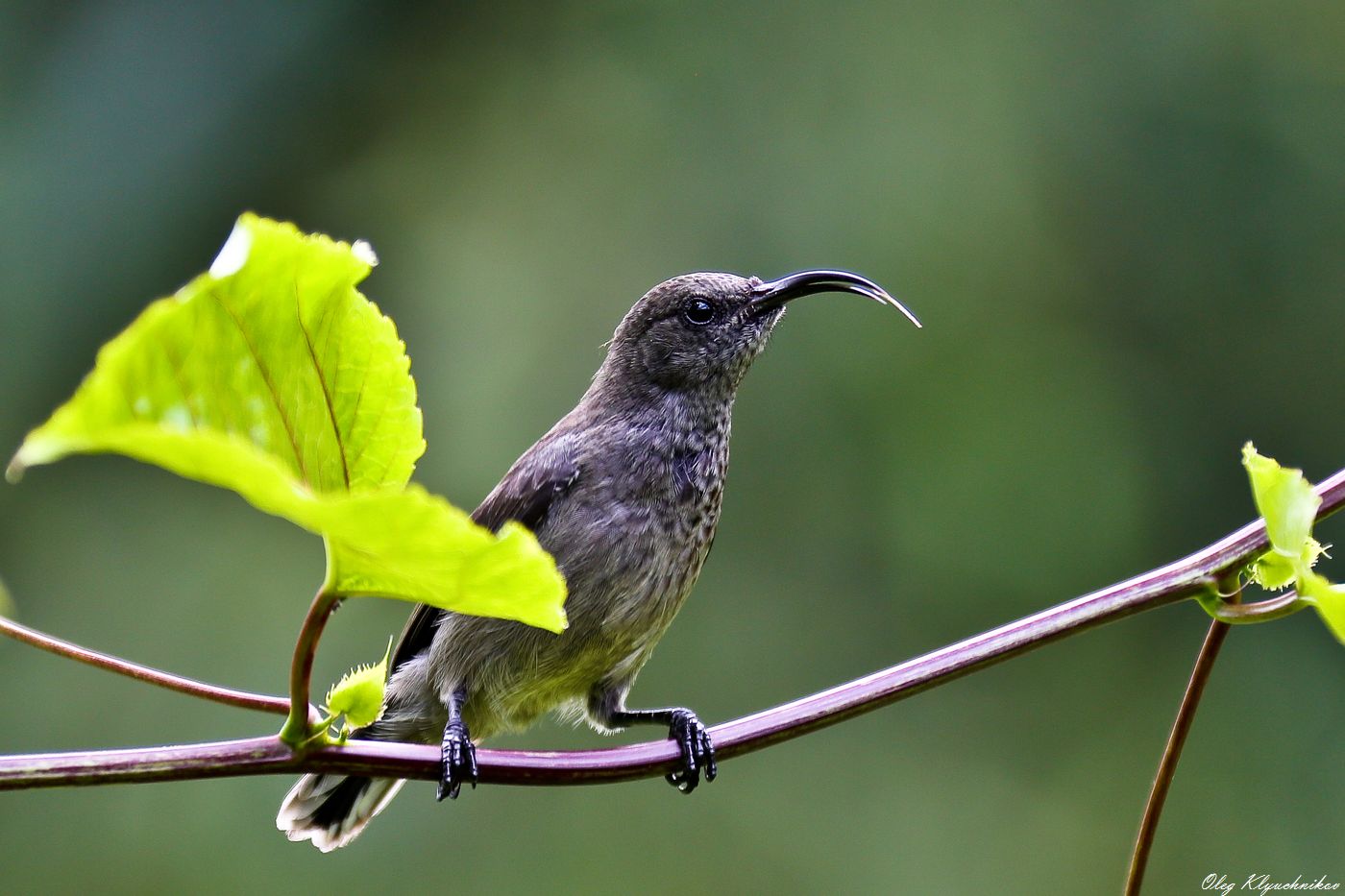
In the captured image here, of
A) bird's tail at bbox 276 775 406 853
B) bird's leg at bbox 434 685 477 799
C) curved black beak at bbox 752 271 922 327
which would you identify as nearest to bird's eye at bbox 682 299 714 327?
curved black beak at bbox 752 271 922 327

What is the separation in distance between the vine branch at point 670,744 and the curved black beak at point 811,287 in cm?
143

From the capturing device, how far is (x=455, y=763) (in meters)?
1.77

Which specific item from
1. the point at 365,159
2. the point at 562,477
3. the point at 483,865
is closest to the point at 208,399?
the point at 562,477

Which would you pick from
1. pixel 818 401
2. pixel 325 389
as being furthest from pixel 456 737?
pixel 818 401

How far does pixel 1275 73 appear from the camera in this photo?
7.79 metres

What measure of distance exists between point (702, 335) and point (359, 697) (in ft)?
7.60

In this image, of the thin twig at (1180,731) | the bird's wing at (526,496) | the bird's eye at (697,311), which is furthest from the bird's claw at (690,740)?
the bird's eye at (697,311)

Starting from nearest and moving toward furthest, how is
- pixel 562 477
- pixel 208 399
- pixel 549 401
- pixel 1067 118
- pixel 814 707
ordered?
1. pixel 208 399
2. pixel 814 707
3. pixel 562 477
4. pixel 549 401
5. pixel 1067 118

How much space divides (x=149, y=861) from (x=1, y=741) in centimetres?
97

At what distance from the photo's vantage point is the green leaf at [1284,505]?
1.49 m

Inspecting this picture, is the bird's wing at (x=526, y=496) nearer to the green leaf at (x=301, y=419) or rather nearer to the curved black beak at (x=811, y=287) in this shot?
the curved black beak at (x=811, y=287)

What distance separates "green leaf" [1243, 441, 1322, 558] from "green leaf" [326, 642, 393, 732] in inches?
38.5

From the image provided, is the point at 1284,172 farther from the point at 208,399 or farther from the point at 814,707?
the point at 208,399

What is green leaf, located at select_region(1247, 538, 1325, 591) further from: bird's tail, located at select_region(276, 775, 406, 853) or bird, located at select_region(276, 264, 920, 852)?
bird's tail, located at select_region(276, 775, 406, 853)
